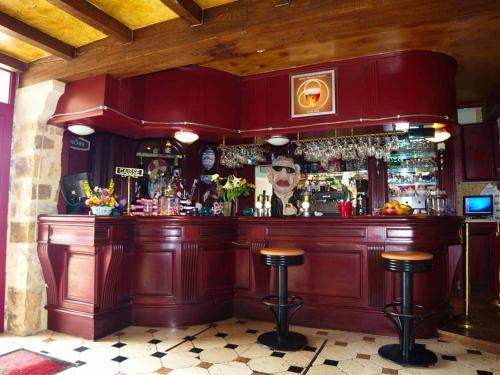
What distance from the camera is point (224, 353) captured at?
10.8 feet

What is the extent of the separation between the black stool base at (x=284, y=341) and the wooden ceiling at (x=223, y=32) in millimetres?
2740

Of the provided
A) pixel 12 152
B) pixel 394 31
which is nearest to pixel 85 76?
pixel 12 152

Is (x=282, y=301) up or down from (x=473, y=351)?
up

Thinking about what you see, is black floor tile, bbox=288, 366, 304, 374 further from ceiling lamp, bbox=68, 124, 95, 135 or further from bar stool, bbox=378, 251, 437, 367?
ceiling lamp, bbox=68, 124, 95, 135

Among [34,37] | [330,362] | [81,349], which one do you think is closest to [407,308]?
[330,362]

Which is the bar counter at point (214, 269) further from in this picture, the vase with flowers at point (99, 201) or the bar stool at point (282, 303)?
the bar stool at point (282, 303)

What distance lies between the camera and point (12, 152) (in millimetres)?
4199

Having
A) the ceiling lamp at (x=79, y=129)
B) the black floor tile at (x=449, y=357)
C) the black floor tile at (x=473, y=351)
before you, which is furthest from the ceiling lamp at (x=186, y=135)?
the black floor tile at (x=473, y=351)

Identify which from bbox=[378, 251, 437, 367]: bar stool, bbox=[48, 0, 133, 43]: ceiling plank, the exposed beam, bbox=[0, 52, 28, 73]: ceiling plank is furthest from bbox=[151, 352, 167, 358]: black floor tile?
bbox=[0, 52, 28, 73]: ceiling plank

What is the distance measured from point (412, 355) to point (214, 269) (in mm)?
2168

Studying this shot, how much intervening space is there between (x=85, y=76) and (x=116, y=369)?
2.98 m

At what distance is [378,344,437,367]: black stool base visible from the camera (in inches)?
120

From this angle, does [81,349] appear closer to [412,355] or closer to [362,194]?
[412,355]

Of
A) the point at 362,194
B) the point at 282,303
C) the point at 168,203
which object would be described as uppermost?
the point at 362,194
